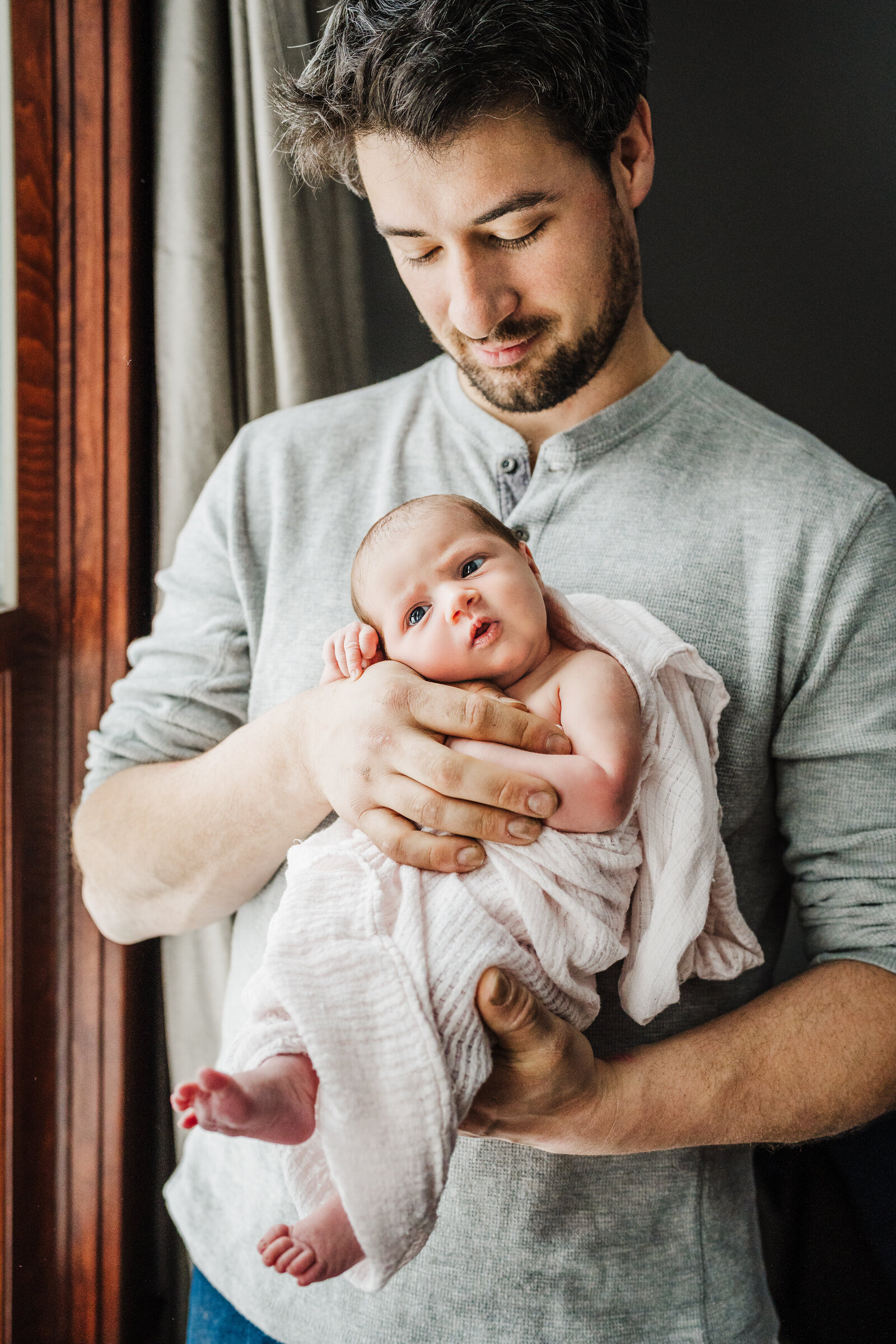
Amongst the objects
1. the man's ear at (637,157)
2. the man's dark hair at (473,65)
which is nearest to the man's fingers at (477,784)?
the man's dark hair at (473,65)

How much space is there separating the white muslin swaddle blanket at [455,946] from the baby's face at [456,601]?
0.07 m

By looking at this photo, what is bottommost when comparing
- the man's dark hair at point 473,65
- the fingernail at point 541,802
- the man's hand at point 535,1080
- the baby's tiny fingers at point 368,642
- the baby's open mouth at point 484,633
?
the man's hand at point 535,1080

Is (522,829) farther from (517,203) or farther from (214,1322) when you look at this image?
(214,1322)

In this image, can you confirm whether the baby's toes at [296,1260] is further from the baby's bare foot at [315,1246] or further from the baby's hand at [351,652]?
Answer: the baby's hand at [351,652]

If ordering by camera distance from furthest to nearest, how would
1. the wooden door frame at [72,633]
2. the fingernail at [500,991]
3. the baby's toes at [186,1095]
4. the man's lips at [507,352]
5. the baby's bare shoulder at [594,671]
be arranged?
the wooden door frame at [72,633]
the man's lips at [507,352]
the baby's bare shoulder at [594,671]
the fingernail at [500,991]
the baby's toes at [186,1095]

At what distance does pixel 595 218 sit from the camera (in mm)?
1041

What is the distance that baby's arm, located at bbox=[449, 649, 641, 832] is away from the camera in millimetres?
821

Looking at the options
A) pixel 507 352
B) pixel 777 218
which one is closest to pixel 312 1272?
pixel 507 352

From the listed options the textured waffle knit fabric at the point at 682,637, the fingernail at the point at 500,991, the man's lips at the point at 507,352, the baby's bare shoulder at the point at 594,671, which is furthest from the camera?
the man's lips at the point at 507,352

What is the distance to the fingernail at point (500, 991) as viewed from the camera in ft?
2.45

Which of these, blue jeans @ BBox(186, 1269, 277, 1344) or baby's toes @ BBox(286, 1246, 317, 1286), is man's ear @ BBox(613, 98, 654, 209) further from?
blue jeans @ BBox(186, 1269, 277, 1344)

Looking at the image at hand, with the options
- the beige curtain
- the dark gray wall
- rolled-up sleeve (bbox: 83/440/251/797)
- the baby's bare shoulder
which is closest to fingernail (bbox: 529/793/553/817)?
the baby's bare shoulder

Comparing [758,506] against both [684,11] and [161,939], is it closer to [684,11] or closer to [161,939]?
[684,11]

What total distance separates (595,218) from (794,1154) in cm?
166
